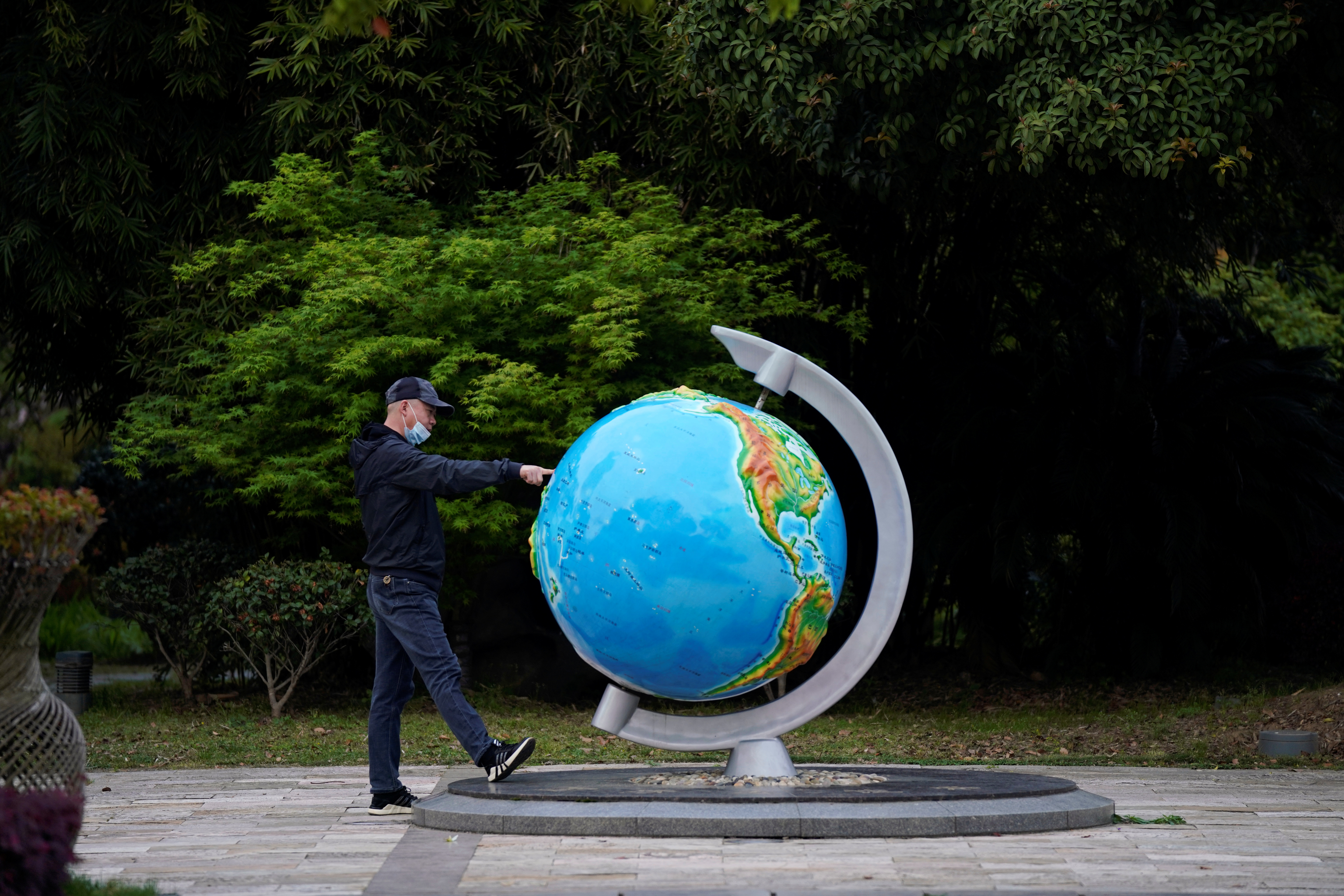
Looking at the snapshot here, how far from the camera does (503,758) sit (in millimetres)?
7406

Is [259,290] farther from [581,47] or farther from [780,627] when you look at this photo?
[780,627]

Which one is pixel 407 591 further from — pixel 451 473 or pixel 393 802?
pixel 393 802

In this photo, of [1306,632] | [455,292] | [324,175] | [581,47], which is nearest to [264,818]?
[455,292]

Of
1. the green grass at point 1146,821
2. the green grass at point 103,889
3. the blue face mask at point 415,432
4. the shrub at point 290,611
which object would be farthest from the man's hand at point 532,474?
the shrub at point 290,611

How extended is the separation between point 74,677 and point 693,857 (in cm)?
1047

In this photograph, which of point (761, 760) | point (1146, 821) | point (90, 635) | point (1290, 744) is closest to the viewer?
point (1146, 821)

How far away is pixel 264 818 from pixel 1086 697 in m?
8.81

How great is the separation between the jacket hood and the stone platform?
6.01 ft

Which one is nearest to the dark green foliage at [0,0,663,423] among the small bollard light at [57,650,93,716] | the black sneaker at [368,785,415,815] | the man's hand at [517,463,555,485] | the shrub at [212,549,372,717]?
the shrub at [212,549,372,717]

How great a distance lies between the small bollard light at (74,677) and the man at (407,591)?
8076 millimetres

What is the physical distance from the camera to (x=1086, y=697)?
536 inches

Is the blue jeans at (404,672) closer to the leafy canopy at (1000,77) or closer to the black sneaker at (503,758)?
the black sneaker at (503,758)

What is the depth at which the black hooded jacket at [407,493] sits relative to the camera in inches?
285

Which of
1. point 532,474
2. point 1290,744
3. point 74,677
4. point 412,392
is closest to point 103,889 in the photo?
point 532,474
